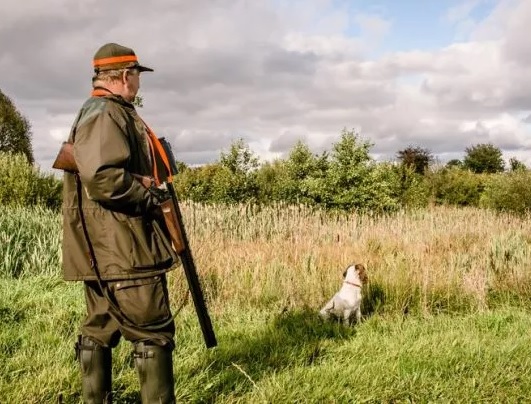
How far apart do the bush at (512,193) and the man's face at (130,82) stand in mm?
18632

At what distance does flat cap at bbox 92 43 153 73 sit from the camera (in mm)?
2877

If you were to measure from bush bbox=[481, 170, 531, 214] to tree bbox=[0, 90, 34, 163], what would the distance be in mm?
31012

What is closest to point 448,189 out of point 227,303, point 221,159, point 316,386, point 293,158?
point 293,158

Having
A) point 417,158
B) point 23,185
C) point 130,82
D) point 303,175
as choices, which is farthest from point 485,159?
point 130,82

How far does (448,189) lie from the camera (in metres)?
27.0

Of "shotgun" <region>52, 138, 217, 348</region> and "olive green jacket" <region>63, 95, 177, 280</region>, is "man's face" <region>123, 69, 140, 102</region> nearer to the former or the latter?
"olive green jacket" <region>63, 95, 177, 280</region>

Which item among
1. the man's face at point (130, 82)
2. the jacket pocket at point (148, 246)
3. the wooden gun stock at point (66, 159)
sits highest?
the man's face at point (130, 82)

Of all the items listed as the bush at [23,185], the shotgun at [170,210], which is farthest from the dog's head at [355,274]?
the bush at [23,185]

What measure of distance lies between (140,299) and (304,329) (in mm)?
2731

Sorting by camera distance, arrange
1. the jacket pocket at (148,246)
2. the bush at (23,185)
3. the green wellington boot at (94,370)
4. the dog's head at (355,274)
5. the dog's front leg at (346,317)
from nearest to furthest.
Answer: the jacket pocket at (148,246), the green wellington boot at (94,370), the dog's front leg at (346,317), the dog's head at (355,274), the bush at (23,185)

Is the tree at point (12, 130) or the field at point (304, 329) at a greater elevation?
the tree at point (12, 130)

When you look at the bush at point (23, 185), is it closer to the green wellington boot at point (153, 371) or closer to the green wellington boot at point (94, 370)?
the green wellington boot at point (94, 370)

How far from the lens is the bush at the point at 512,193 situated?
19.5 metres

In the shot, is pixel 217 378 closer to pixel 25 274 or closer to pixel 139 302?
pixel 139 302
